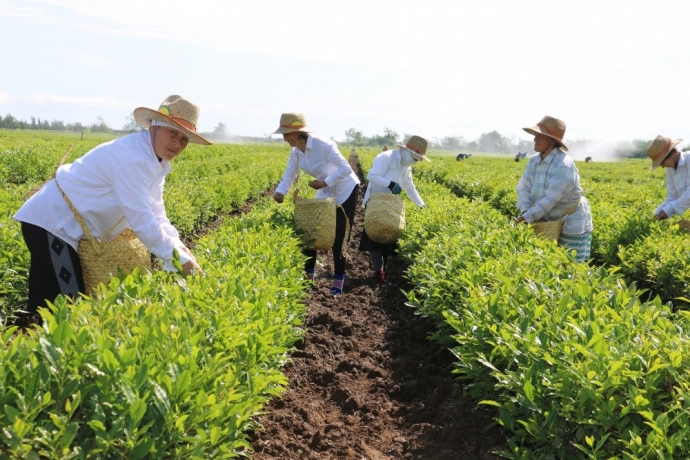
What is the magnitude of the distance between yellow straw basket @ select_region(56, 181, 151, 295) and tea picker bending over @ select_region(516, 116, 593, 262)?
406 centimetres

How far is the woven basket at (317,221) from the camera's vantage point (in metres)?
6.18

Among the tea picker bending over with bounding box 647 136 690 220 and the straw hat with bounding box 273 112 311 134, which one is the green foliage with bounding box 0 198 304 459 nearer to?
the straw hat with bounding box 273 112 311 134

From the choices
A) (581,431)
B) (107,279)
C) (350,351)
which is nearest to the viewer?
(581,431)

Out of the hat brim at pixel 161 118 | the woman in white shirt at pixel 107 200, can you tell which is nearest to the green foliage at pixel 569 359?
the woman in white shirt at pixel 107 200

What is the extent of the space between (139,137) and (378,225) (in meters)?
3.71

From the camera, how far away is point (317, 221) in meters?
6.20

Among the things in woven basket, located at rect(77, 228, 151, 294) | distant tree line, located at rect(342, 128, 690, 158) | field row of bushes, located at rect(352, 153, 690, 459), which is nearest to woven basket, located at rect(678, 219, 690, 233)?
field row of bushes, located at rect(352, 153, 690, 459)

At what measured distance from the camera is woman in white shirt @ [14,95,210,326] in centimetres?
338

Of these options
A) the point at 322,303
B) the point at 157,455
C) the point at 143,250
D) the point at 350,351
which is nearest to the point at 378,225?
the point at 322,303

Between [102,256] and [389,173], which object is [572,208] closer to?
[389,173]

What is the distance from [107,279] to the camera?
12.0 feet

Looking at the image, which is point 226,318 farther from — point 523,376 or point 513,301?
point 513,301

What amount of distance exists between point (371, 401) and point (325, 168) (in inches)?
125

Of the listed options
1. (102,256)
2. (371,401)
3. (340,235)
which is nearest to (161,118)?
(102,256)
